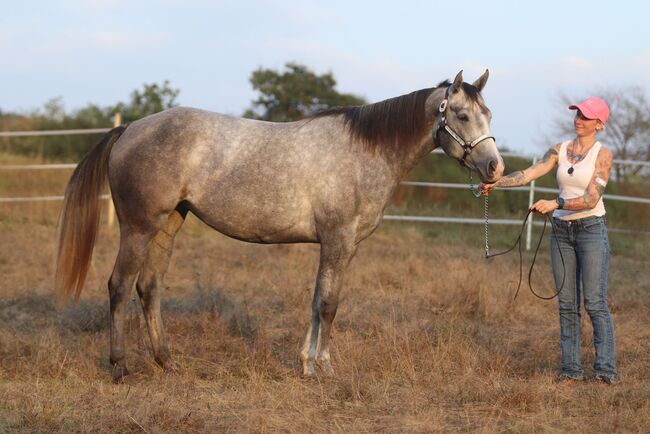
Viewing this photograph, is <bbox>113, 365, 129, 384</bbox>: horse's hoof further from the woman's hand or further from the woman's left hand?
the woman's left hand

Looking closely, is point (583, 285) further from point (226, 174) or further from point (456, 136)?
point (226, 174)

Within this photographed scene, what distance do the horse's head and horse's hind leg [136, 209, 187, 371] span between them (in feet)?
6.85

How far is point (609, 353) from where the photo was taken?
16.6 feet

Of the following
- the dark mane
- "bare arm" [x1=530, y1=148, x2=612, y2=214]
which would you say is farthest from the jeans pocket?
the dark mane

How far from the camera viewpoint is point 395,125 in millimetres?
5352

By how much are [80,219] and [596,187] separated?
3.66 m

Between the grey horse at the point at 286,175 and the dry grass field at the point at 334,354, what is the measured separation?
46cm

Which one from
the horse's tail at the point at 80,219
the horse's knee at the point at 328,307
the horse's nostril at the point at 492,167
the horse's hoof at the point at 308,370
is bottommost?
the horse's hoof at the point at 308,370

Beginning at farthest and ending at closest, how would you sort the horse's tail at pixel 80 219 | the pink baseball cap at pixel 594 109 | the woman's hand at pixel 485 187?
1. the horse's tail at pixel 80 219
2. the woman's hand at pixel 485 187
3. the pink baseball cap at pixel 594 109

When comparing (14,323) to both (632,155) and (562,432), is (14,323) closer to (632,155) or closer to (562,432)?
(562,432)

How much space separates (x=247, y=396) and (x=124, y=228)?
165 centimetres

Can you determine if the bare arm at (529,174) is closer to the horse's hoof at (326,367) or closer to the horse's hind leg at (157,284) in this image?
the horse's hoof at (326,367)

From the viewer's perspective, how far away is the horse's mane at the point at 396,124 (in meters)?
5.33

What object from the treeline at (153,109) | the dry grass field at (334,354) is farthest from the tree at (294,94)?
the dry grass field at (334,354)
